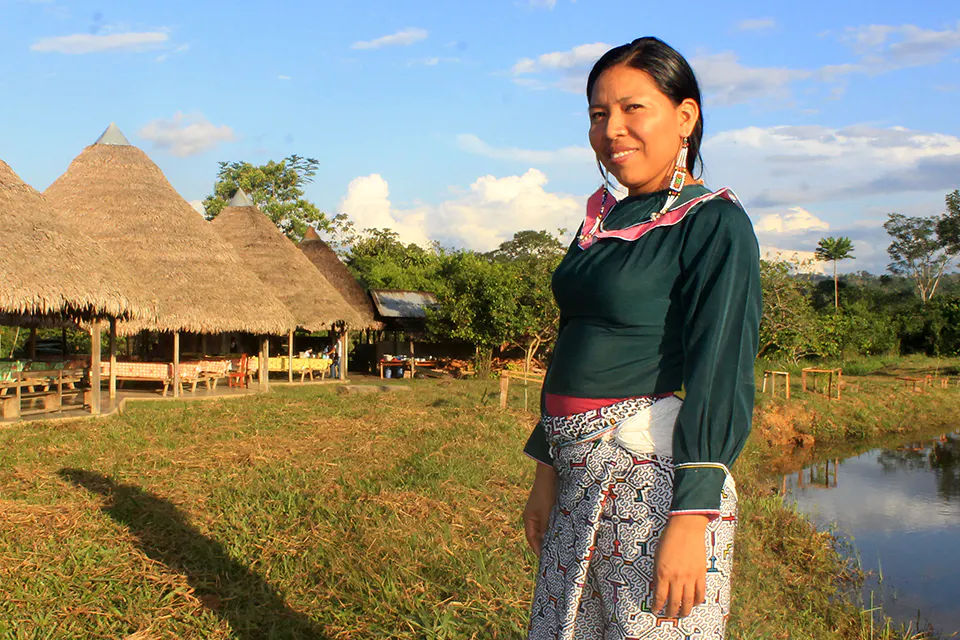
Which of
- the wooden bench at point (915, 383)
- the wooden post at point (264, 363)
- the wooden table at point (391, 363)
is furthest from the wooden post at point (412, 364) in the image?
the wooden bench at point (915, 383)

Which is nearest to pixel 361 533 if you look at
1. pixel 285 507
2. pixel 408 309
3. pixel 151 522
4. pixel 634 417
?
pixel 285 507

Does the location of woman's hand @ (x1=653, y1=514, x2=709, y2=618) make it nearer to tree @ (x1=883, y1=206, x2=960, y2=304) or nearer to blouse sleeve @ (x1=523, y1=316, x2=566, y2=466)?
blouse sleeve @ (x1=523, y1=316, x2=566, y2=466)

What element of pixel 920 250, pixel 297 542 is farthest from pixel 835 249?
pixel 297 542

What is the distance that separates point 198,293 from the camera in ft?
43.7

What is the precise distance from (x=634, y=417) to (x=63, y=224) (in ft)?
33.6

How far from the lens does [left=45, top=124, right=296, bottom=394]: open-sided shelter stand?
1319 centimetres

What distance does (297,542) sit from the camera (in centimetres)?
422

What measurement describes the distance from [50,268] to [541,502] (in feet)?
30.3

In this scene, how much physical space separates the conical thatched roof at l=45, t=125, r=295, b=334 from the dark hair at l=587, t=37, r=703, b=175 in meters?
12.2

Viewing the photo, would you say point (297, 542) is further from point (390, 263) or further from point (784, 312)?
point (390, 263)

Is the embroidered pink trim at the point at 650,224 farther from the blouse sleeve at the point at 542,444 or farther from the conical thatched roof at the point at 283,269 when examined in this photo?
the conical thatched roof at the point at 283,269

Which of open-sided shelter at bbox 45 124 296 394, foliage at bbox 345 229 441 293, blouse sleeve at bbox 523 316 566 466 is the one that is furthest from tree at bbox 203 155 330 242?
blouse sleeve at bbox 523 316 566 466

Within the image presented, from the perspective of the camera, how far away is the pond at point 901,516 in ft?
21.4

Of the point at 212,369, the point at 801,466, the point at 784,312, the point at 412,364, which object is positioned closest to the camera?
the point at 801,466
